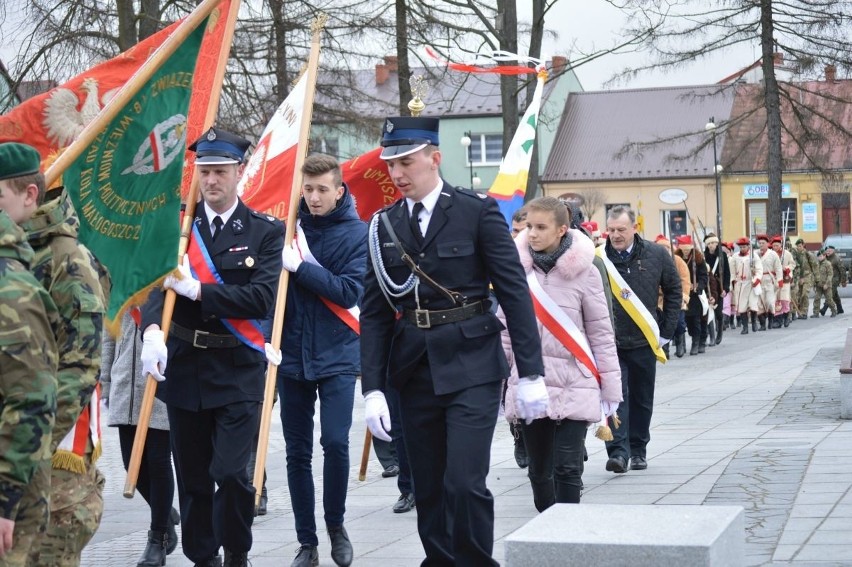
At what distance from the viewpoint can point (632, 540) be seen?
3996 millimetres

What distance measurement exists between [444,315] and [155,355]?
5.00ft

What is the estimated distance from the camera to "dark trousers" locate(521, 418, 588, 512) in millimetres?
7121

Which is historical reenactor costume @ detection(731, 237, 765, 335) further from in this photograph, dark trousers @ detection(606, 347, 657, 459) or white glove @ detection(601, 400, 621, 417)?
white glove @ detection(601, 400, 621, 417)

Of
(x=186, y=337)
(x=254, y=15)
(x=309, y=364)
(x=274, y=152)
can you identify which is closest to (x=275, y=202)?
(x=274, y=152)

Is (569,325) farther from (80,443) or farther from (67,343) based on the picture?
(67,343)

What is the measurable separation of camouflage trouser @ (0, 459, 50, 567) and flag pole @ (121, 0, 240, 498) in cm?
247

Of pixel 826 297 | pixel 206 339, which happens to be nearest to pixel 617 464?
pixel 206 339

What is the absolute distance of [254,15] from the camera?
23.0 m

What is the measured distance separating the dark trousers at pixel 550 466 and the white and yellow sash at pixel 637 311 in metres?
2.87

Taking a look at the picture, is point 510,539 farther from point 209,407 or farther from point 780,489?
point 780,489

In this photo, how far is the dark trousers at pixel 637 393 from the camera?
32.9ft

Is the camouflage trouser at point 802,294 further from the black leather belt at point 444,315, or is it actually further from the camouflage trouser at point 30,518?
the camouflage trouser at point 30,518

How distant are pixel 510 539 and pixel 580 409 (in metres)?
3.30

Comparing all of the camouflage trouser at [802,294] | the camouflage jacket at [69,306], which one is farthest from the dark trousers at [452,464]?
the camouflage trouser at [802,294]
